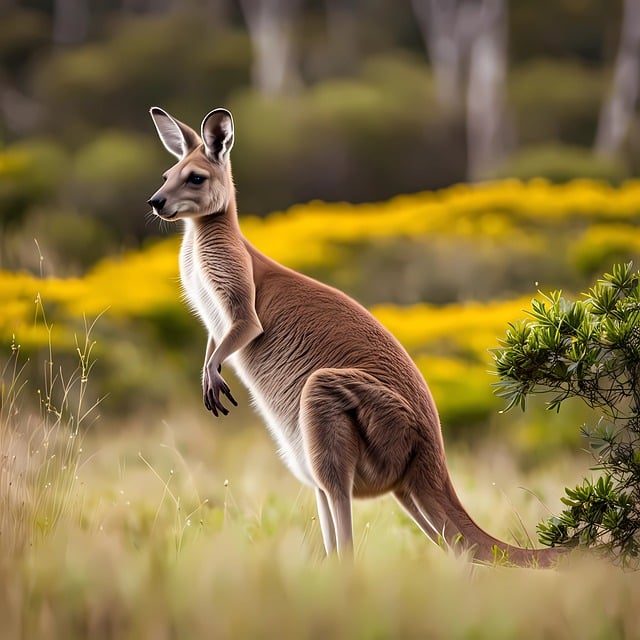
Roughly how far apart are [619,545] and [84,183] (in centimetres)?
1677

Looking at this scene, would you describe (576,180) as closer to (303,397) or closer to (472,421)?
(472,421)

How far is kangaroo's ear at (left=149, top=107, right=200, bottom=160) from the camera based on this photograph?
503 cm

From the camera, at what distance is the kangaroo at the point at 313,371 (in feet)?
14.3

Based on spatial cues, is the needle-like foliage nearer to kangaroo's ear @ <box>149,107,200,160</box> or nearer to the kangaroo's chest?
the kangaroo's chest

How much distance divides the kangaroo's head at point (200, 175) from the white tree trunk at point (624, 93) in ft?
62.8

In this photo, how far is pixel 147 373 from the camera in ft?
35.5

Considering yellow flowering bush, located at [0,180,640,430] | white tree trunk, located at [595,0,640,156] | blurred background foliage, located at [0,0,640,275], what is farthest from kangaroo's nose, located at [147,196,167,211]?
white tree trunk, located at [595,0,640,156]

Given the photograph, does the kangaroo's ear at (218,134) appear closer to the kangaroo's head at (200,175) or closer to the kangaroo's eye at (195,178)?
the kangaroo's head at (200,175)

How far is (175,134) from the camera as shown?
202 inches

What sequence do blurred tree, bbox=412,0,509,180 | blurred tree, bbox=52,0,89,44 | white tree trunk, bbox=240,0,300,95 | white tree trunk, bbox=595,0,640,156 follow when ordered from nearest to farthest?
white tree trunk, bbox=595,0,640,156, blurred tree, bbox=412,0,509,180, white tree trunk, bbox=240,0,300,95, blurred tree, bbox=52,0,89,44

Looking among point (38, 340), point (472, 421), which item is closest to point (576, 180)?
point (472, 421)

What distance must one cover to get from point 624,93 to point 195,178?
20474 mm

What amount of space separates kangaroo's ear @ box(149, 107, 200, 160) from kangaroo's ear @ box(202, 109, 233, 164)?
136mm

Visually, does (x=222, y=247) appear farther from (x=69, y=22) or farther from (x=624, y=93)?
(x=69, y=22)
